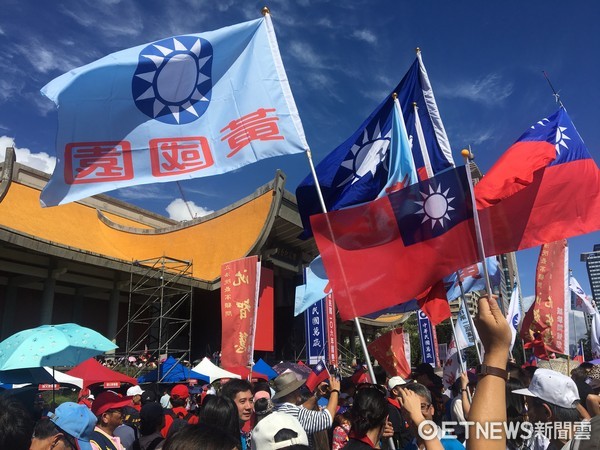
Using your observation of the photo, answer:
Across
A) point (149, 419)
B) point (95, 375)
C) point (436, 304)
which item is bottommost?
point (149, 419)

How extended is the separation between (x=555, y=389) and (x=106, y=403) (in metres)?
3.30

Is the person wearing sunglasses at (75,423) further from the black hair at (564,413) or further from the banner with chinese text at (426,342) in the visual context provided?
the banner with chinese text at (426,342)

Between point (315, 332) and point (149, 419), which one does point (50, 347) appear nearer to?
point (149, 419)

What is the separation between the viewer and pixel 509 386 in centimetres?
313

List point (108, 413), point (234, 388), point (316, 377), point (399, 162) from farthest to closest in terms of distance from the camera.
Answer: point (316, 377)
point (399, 162)
point (108, 413)
point (234, 388)

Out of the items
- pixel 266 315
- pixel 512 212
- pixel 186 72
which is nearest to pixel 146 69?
pixel 186 72

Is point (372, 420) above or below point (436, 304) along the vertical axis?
below

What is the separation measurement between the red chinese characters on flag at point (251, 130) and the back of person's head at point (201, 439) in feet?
10.6

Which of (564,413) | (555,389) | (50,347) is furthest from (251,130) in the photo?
(564,413)

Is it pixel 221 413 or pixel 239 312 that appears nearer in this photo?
pixel 221 413

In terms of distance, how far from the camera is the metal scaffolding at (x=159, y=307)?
53.4ft

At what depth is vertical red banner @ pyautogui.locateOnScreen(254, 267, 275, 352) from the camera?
11059 mm

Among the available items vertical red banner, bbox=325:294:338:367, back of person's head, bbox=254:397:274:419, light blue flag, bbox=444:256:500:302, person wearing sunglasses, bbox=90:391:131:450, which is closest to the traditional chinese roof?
vertical red banner, bbox=325:294:338:367

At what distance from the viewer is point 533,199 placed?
434 centimetres
